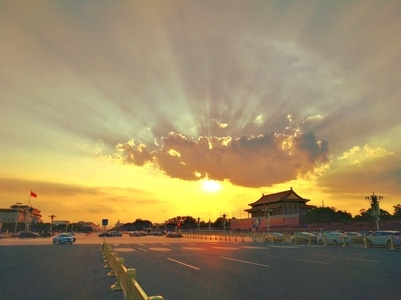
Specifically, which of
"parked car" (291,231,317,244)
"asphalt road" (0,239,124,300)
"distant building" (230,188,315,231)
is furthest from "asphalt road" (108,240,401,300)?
"distant building" (230,188,315,231)

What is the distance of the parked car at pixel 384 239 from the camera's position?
3021 cm

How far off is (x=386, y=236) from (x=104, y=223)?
2735 cm

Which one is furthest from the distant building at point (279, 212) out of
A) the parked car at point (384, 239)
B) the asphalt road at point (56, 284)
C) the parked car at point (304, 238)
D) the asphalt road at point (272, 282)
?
the asphalt road at point (56, 284)

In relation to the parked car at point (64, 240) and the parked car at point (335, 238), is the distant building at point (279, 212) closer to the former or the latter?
the parked car at point (335, 238)

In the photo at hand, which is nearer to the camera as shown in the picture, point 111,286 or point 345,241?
point 111,286

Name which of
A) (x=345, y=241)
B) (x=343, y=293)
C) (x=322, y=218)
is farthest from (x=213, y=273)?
(x=322, y=218)

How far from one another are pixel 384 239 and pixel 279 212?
203 feet

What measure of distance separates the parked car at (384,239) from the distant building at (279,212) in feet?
146

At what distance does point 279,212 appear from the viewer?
9200cm

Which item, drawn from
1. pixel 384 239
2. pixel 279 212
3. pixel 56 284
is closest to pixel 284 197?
pixel 279 212

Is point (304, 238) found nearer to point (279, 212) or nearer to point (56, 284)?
point (56, 284)

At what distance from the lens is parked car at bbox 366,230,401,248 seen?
99.1 feet

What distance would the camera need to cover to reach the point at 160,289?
9.92 meters

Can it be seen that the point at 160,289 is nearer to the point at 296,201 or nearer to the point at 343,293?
the point at 343,293
